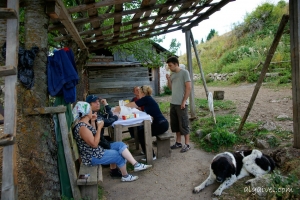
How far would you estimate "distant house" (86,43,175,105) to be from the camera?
46.0 ft

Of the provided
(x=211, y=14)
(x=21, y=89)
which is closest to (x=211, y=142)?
(x=211, y=14)

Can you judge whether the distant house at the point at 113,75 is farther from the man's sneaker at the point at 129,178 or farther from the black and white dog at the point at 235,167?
the black and white dog at the point at 235,167

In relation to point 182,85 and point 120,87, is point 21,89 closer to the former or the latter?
point 182,85

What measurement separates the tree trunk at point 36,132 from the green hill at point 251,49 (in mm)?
12813

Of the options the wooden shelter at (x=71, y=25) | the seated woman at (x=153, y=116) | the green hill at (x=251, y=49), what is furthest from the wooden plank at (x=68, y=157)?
the green hill at (x=251, y=49)

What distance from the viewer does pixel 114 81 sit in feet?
47.8

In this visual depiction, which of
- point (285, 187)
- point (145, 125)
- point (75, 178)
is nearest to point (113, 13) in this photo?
point (145, 125)

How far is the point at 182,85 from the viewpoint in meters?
5.03

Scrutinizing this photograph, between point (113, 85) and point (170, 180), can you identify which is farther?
point (113, 85)

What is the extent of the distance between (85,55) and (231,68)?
1476cm

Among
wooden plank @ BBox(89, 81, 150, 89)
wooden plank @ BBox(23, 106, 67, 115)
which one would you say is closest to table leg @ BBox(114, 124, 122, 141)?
wooden plank @ BBox(23, 106, 67, 115)

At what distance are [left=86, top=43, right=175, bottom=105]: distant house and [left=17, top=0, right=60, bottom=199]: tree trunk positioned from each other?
10.7 m

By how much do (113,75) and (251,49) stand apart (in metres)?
11.9

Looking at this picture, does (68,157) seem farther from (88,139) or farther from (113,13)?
(113,13)
